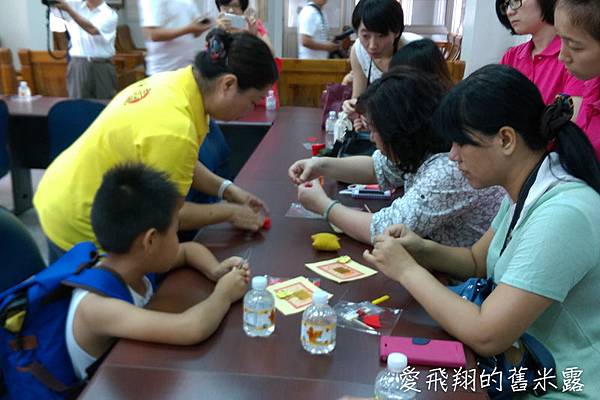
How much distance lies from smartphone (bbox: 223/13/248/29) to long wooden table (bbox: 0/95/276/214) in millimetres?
570

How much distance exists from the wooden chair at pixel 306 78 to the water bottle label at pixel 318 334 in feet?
12.0

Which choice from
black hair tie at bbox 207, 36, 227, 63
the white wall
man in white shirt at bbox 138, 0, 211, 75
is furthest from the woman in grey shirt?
the white wall

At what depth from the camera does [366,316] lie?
4.39 feet

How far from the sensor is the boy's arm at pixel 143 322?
3.94 feet

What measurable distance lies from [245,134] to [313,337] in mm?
2600

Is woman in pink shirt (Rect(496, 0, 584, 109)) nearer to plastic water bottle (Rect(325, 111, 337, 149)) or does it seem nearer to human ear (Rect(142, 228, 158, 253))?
plastic water bottle (Rect(325, 111, 337, 149))

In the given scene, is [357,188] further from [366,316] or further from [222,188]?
[366,316]

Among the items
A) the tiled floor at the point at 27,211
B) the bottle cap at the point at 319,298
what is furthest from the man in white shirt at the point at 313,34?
the bottle cap at the point at 319,298

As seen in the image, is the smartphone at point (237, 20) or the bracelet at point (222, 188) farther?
the smartphone at point (237, 20)

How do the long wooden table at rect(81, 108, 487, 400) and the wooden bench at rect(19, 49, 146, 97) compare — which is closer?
the long wooden table at rect(81, 108, 487, 400)

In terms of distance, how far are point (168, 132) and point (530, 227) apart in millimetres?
938

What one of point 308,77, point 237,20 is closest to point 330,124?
point 237,20

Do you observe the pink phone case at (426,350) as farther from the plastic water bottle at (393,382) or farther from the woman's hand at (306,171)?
the woman's hand at (306,171)

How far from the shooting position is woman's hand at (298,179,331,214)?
1891mm
